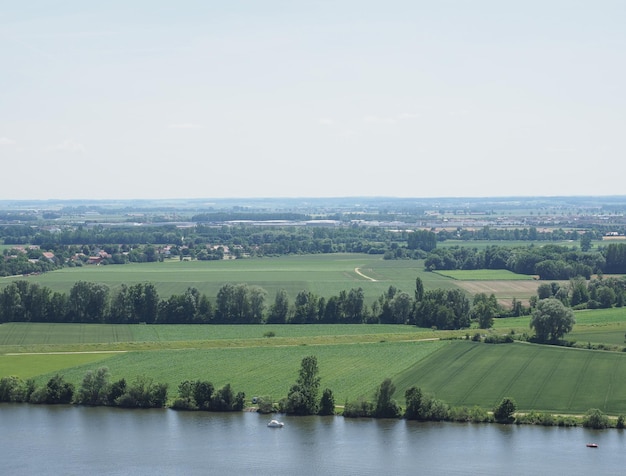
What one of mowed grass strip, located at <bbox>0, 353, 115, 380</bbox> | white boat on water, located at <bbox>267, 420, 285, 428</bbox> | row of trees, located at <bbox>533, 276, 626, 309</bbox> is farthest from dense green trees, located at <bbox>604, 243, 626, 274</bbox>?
white boat on water, located at <bbox>267, 420, 285, 428</bbox>

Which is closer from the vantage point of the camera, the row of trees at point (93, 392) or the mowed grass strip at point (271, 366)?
the row of trees at point (93, 392)

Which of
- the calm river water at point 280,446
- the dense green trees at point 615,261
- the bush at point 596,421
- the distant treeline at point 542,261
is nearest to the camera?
the calm river water at point 280,446

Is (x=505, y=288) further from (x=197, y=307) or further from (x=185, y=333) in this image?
(x=185, y=333)

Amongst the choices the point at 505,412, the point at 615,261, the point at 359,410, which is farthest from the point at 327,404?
the point at 615,261

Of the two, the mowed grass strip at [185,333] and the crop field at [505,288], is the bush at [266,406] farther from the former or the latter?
the crop field at [505,288]

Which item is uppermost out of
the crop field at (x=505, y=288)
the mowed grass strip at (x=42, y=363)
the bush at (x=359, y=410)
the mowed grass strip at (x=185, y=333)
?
the crop field at (x=505, y=288)

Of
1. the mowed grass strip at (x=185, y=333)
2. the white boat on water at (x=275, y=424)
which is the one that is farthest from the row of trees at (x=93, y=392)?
the mowed grass strip at (x=185, y=333)

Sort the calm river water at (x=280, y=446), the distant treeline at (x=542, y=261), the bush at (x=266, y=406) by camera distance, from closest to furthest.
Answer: the calm river water at (x=280, y=446), the bush at (x=266, y=406), the distant treeline at (x=542, y=261)

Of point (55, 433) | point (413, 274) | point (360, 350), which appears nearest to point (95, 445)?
point (55, 433)

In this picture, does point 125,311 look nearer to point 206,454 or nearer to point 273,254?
point 206,454
